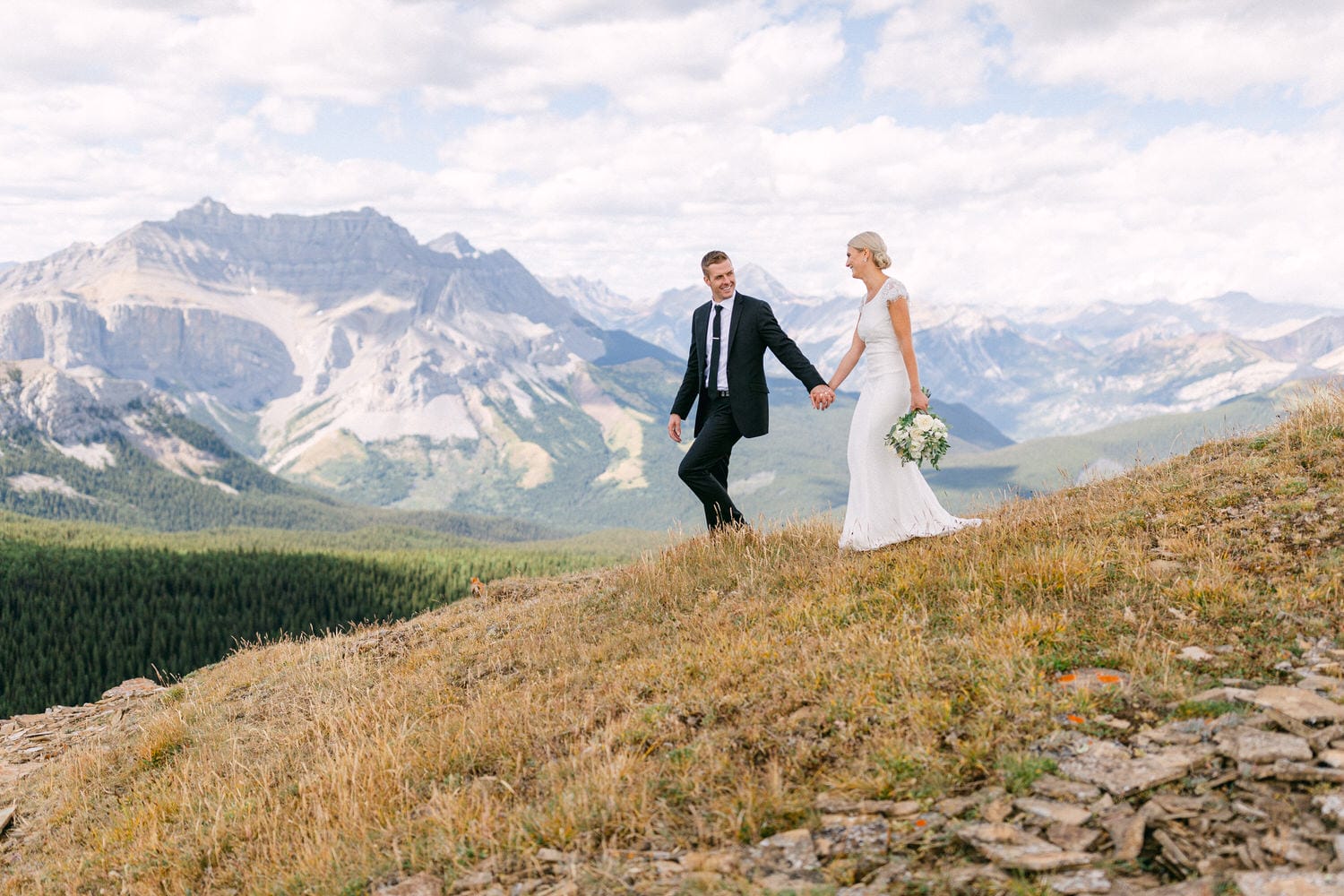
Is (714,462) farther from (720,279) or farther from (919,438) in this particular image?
(919,438)

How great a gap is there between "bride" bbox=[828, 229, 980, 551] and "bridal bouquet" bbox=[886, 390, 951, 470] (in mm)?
254

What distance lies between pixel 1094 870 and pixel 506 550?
14380cm

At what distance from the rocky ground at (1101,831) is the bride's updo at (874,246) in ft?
20.5

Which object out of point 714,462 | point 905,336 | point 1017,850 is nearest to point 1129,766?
point 1017,850

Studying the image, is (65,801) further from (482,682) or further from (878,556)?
(878,556)

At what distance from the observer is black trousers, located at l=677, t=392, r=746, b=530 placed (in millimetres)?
11859

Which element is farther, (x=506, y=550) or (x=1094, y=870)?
(x=506, y=550)

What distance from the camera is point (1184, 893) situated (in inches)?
160

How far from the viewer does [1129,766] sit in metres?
5.23

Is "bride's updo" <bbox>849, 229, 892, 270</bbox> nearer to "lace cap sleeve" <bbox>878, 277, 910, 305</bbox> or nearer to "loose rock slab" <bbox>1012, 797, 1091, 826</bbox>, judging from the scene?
"lace cap sleeve" <bbox>878, 277, 910, 305</bbox>

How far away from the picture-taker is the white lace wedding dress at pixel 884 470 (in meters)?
10.8

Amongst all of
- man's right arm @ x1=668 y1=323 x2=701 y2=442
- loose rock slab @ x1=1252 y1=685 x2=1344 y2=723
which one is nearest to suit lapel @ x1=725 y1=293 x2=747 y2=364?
man's right arm @ x1=668 y1=323 x2=701 y2=442

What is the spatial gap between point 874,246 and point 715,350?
2591 millimetres

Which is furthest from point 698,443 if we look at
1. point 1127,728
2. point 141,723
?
point 141,723
